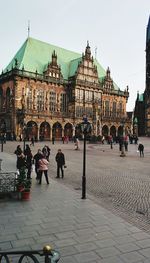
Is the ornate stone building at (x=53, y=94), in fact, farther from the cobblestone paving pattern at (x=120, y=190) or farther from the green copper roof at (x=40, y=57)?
the cobblestone paving pattern at (x=120, y=190)

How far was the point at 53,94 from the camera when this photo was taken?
5859cm

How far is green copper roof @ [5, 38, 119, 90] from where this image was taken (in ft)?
186

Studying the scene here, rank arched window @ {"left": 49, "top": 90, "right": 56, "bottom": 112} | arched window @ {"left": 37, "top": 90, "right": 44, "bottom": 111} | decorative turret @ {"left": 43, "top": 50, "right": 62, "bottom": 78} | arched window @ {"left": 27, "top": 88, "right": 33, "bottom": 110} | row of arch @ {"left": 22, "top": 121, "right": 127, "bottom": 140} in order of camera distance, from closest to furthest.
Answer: row of arch @ {"left": 22, "top": 121, "right": 127, "bottom": 140} → arched window @ {"left": 27, "top": 88, "right": 33, "bottom": 110} → arched window @ {"left": 37, "top": 90, "right": 44, "bottom": 111} → decorative turret @ {"left": 43, "top": 50, "right": 62, "bottom": 78} → arched window @ {"left": 49, "top": 90, "right": 56, "bottom": 112}

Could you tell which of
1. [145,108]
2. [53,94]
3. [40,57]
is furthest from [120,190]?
[145,108]

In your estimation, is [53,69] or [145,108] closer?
[53,69]

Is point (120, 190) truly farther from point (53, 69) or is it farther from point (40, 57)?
point (40, 57)

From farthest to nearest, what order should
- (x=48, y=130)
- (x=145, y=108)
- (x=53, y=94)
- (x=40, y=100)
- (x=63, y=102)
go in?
1. (x=145, y=108)
2. (x=63, y=102)
3. (x=53, y=94)
4. (x=40, y=100)
5. (x=48, y=130)

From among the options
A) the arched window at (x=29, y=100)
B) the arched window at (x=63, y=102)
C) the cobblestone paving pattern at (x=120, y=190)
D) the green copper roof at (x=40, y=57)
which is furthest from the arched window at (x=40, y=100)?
the cobblestone paving pattern at (x=120, y=190)

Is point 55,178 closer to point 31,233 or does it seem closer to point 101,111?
point 31,233

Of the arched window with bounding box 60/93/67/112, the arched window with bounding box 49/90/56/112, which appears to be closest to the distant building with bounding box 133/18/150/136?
the arched window with bounding box 60/93/67/112

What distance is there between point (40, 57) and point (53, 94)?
8836 millimetres

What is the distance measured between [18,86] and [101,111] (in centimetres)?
2302

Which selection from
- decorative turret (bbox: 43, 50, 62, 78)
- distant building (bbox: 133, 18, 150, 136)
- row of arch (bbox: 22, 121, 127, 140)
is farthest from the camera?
distant building (bbox: 133, 18, 150, 136)

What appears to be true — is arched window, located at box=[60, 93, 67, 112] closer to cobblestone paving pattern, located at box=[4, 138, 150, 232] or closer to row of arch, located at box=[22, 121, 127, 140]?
row of arch, located at box=[22, 121, 127, 140]
